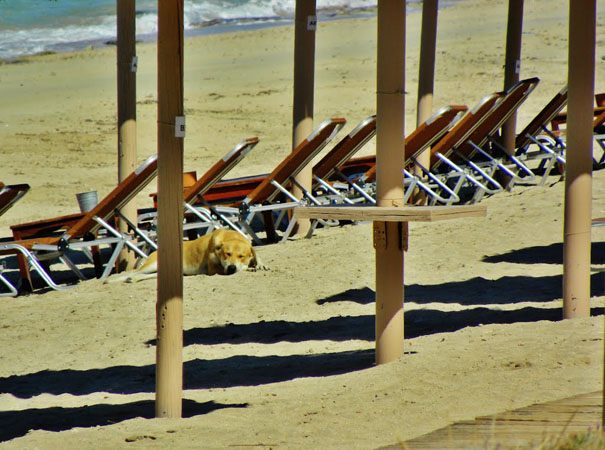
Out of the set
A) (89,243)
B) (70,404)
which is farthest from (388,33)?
(89,243)

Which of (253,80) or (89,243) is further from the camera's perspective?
(253,80)

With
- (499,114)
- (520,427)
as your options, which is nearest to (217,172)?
(499,114)

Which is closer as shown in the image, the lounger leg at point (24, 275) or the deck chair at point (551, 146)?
the lounger leg at point (24, 275)

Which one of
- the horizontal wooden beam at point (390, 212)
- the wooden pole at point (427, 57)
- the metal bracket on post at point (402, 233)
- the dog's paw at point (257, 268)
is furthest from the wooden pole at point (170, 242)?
the wooden pole at point (427, 57)

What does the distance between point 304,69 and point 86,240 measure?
294cm

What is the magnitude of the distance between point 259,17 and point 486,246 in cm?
2870

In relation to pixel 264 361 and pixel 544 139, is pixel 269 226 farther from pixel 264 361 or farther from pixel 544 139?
pixel 544 139

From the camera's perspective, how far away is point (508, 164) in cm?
1200

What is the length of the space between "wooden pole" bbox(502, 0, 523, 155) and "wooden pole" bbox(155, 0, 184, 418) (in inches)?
294

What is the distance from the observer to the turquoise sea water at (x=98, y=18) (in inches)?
1260

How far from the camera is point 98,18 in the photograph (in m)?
35.6

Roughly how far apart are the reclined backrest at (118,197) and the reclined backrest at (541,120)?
5.39 m

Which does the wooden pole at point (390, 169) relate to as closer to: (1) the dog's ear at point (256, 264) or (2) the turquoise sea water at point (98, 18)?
(1) the dog's ear at point (256, 264)

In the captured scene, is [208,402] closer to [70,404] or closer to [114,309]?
[70,404]
